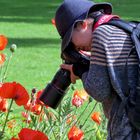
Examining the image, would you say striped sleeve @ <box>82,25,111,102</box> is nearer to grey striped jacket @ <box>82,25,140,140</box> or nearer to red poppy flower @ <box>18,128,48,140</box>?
grey striped jacket @ <box>82,25,140,140</box>

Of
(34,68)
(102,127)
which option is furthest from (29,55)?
(102,127)

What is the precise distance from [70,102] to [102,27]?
3.51ft

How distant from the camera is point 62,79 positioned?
140 inches

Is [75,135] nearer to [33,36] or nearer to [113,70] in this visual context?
[113,70]

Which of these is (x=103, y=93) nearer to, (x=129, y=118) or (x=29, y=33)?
(x=129, y=118)

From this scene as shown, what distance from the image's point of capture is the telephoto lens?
356 centimetres

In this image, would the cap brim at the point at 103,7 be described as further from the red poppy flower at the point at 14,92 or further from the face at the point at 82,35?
the red poppy flower at the point at 14,92

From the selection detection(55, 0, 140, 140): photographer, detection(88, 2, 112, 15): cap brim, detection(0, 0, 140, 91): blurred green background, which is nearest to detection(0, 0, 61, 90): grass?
detection(0, 0, 140, 91): blurred green background

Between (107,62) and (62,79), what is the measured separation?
0.42 meters

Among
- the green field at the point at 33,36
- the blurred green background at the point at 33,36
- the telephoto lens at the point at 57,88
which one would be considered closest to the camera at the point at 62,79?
the telephoto lens at the point at 57,88

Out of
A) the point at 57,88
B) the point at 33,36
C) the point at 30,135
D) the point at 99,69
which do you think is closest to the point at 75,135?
the point at 57,88

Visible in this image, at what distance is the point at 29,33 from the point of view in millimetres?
14438

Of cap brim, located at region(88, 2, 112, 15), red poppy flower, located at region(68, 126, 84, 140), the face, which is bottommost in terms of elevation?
red poppy flower, located at region(68, 126, 84, 140)

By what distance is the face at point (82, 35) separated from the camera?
3.27 m
